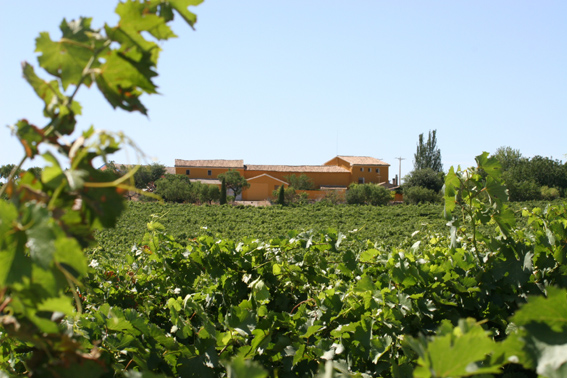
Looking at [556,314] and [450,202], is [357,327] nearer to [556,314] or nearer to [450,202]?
[450,202]

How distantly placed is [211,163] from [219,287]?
48.2 m

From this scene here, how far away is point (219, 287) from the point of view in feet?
5.97

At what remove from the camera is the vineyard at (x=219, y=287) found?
1.65ft

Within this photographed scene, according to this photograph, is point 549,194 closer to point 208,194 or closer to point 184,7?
point 208,194

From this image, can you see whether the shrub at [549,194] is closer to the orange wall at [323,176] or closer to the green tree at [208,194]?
the orange wall at [323,176]

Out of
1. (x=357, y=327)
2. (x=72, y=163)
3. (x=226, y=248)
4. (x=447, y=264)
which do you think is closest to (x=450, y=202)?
(x=447, y=264)

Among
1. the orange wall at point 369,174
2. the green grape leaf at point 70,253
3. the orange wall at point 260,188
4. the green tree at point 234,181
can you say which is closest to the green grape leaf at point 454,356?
the green grape leaf at point 70,253

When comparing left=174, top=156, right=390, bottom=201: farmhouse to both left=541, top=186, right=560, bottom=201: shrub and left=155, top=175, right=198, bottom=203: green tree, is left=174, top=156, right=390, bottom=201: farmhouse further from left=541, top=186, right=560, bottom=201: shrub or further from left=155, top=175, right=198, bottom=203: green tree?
left=541, top=186, right=560, bottom=201: shrub

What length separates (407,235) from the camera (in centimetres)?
2270

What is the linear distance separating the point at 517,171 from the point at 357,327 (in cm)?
4803

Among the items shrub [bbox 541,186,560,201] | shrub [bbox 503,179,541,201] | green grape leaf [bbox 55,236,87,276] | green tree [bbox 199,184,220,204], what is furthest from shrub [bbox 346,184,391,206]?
green grape leaf [bbox 55,236,87,276]

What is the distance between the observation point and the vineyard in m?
0.50

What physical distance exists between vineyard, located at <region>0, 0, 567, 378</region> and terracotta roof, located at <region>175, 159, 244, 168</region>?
46559 mm

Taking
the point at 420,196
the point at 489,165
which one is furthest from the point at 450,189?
the point at 420,196
